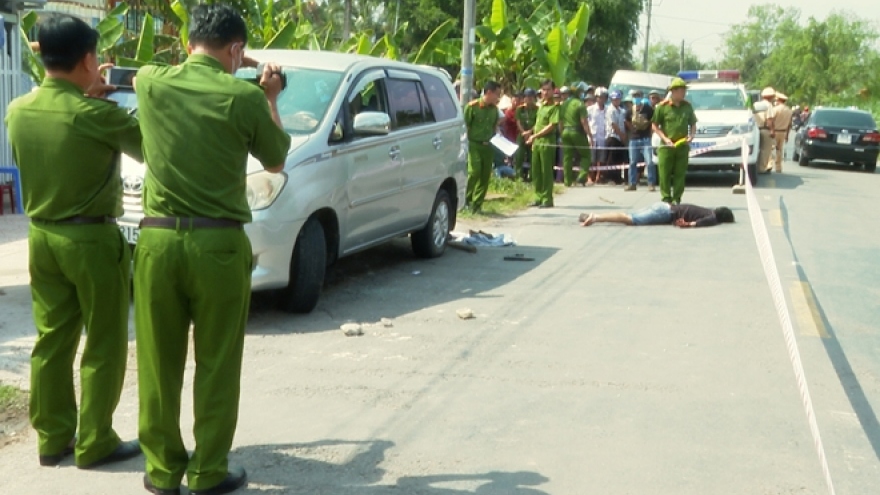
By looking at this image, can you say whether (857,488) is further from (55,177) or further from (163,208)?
(55,177)

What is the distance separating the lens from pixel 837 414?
257 inches

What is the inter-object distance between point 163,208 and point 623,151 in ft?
61.2

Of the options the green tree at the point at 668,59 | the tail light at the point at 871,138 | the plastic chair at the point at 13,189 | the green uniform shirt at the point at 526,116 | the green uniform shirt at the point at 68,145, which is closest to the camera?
the green uniform shirt at the point at 68,145

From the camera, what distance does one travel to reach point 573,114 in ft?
66.2

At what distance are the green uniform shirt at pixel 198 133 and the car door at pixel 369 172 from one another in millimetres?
4544

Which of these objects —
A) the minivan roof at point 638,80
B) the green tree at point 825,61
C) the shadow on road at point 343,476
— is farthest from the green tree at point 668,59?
the shadow on road at point 343,476

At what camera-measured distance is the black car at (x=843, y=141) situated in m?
28.7

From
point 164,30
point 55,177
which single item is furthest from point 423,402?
point 164,30

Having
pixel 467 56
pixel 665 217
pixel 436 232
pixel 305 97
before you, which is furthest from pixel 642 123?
pixel 305 97

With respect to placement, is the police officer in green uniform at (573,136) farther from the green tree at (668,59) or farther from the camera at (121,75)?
the green tree at (668,59)

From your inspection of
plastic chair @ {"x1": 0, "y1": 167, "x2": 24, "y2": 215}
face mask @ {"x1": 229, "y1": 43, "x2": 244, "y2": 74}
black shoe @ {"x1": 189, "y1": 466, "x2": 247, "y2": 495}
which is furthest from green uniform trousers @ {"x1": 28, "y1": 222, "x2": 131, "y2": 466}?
plastic chair @ {"x1": 0, "y1": 167, "x2": 24, "y2": 215}

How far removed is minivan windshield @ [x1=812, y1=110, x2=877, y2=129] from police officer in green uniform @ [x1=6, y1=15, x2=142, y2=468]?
87.6 ft

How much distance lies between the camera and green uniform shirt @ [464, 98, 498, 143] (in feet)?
50.0

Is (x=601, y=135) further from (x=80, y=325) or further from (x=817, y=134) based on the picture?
(x=80, y=325)
